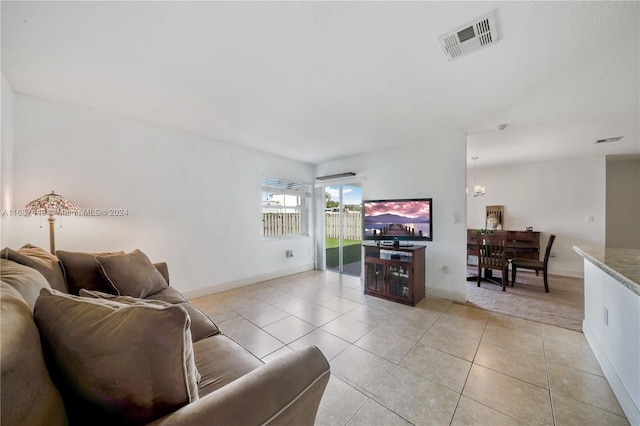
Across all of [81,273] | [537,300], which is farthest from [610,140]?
[81,273]

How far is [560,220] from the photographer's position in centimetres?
478

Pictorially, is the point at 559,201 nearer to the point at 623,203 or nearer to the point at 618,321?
the point at 623,203

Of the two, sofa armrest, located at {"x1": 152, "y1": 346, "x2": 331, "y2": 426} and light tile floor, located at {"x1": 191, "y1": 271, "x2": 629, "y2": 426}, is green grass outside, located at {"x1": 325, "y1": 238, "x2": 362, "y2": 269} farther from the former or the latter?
sofa armrest, located at {"x1": 152, "y1": 346, "x2": 331, "y2": 426}

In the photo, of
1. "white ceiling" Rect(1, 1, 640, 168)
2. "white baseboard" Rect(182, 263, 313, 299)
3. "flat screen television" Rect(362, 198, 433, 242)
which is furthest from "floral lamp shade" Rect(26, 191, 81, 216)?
"flat screen television" Rect(362, 198, 433, 242)

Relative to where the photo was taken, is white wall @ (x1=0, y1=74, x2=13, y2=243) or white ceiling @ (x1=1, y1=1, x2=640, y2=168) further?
white wall @ (x1=0, y1=74, x2=13, y2=243)

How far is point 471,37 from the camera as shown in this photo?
156 cm

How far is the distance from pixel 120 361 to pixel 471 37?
2370 millimetres

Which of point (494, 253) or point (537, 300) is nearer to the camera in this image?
point (537, 300)

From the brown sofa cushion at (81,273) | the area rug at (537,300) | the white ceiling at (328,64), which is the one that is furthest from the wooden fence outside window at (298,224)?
the brown sofa cushion at (81,273)

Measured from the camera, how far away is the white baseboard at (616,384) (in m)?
1.35

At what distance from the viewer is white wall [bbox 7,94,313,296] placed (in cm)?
240

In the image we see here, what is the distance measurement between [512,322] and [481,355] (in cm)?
95

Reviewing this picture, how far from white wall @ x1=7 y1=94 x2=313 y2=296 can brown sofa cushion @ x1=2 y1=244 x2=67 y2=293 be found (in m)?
1.04

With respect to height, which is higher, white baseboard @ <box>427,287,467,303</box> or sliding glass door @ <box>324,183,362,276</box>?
sliding glass door @ <box>324,183,362,276</box>
